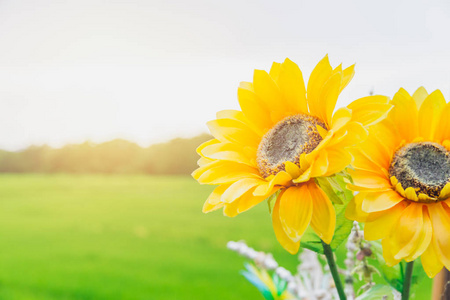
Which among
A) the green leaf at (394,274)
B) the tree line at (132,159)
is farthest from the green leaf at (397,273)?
the tree line at (132,159)

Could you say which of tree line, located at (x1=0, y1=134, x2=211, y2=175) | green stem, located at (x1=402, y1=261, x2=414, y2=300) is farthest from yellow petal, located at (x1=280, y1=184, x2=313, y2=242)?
tree line, located at (x1=0, y1=134, x2=211, y2=175)

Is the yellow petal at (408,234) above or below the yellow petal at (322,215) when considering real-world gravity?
below

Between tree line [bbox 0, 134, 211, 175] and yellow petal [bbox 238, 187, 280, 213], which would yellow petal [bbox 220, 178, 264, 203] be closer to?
→ yellow petal [bbox 238, 187, 280, 213]

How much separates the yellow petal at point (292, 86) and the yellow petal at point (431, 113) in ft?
0.28

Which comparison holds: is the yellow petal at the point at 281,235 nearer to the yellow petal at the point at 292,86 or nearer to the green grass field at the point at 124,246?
the yellow petal at the point at 292,86

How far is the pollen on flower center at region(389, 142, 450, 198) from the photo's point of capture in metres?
0.30

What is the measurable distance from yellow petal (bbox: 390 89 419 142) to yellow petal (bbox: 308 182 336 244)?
8 cm

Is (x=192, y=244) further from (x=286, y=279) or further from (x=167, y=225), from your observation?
(x=286, y=279)

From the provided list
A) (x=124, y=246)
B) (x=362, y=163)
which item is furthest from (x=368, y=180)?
(x=124, y=246)

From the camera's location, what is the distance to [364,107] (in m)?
0.29

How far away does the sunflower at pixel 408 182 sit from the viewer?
0.27 meters

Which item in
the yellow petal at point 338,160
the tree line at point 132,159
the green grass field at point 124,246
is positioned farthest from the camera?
the tree line at point 132,159

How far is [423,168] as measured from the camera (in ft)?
1.00

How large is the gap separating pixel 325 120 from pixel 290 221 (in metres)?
0.08
